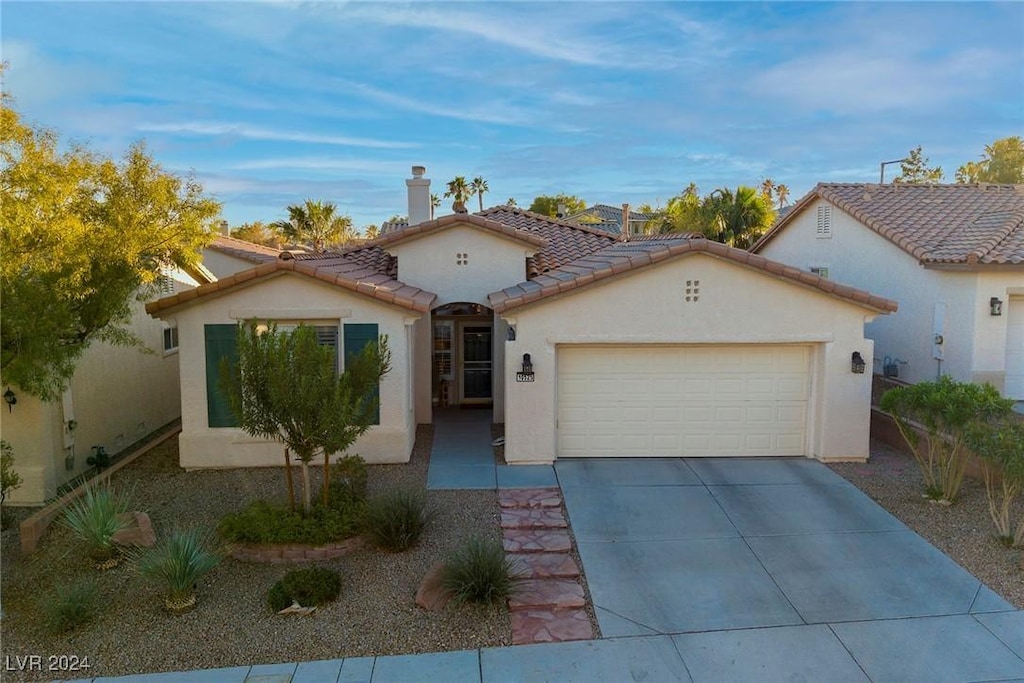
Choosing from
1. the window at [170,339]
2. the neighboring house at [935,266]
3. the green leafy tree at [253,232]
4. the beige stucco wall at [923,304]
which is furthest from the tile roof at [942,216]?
the green leafy tree at [253,232]

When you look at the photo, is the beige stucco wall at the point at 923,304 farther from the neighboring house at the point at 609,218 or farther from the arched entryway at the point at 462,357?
the neighboring house at the point at 609,218

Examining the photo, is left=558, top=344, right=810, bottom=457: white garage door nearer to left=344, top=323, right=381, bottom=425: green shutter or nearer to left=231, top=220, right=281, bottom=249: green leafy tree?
left=344, top=323, right=381, bottom=425: green shutter

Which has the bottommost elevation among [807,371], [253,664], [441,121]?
[253,664]

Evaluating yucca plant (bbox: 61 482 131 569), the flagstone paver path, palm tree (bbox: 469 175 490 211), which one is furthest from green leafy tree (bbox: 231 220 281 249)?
the flagstone paver path

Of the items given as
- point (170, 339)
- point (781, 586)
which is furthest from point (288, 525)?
point (170, 339)

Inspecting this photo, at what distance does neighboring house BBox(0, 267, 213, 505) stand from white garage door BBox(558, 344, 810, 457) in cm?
760

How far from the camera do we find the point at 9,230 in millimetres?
8414

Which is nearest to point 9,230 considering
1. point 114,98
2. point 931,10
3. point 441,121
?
point 114,98

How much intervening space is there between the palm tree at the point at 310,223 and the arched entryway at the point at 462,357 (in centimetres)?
1984

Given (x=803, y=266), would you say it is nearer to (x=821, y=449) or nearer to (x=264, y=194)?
(x=821, y=449)

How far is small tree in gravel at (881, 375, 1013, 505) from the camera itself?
9.34 m

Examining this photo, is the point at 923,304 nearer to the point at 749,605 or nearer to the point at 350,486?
the point at 749,605

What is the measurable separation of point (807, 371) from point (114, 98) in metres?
13.0

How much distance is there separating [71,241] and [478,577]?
271 inches
